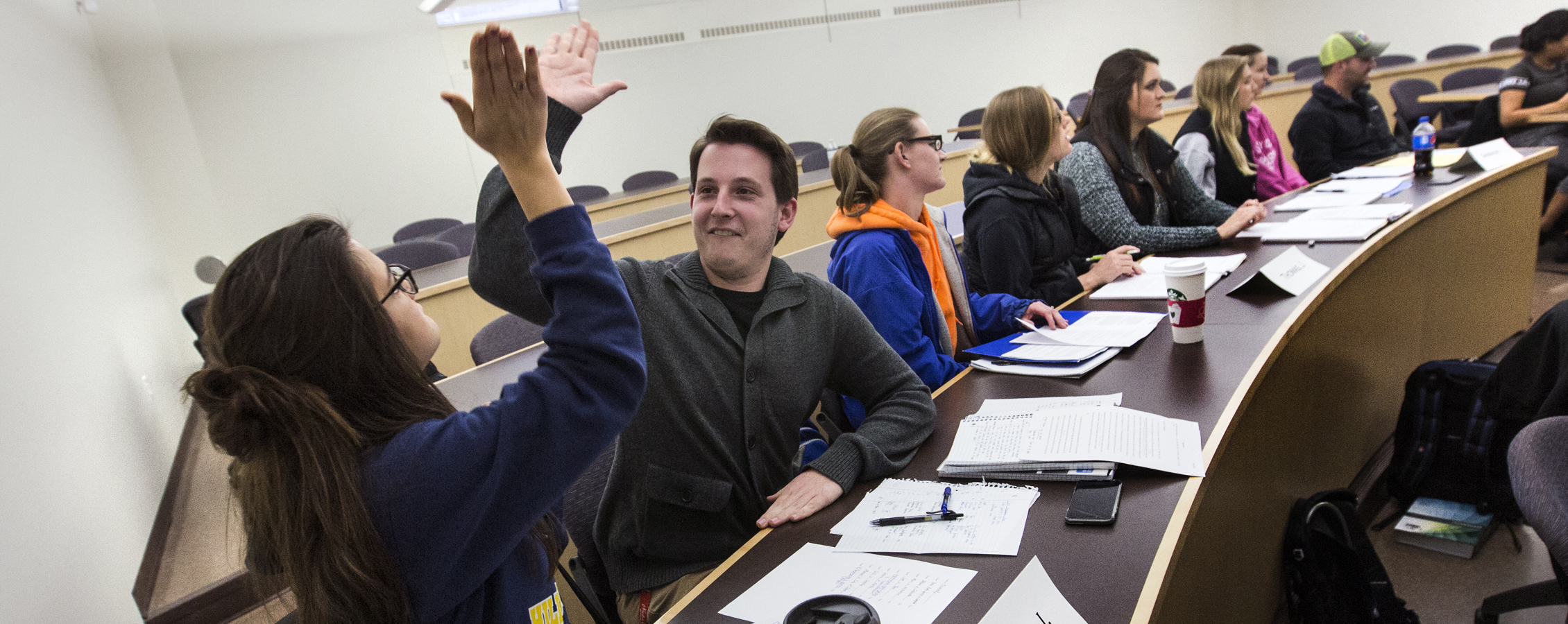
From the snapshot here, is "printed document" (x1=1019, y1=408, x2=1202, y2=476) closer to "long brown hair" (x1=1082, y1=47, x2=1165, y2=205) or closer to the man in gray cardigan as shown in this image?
the man in gray cardigan

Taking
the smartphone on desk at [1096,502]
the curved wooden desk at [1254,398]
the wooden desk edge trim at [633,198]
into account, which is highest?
the wooden desk edge trim at [633,198]

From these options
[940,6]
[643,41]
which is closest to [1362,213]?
[643,41]

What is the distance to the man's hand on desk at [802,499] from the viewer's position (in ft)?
4.03

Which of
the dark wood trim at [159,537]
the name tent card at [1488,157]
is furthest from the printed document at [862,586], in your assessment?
the name tent card at [1488,157]

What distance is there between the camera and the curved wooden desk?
1052mm

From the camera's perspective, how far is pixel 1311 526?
1.86m

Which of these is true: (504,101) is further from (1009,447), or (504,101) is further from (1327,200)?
(1327,200)

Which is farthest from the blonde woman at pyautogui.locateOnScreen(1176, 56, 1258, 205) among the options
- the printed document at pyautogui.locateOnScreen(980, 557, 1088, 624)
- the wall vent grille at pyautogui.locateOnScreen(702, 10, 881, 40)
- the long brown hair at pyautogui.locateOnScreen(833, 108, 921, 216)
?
the wall vent grille at pyautogui.locateOnScreen(702, 10, 881, 40)

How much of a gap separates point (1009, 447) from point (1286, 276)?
4.09 ft

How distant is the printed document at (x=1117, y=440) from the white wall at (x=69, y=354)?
1865mm

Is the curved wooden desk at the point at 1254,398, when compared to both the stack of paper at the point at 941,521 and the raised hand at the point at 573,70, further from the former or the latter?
the raised hand at the point at 573,70

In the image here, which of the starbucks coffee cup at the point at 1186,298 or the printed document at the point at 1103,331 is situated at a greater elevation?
the starbucks coffee cup at the point at 1186,298

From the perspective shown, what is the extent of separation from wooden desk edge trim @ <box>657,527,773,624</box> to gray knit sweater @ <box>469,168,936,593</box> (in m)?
0.17

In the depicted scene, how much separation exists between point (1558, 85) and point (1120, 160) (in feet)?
10.8
